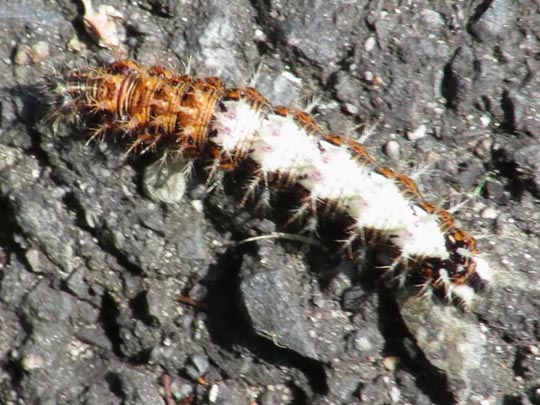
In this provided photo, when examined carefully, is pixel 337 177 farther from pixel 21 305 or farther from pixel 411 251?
pixel 21 305

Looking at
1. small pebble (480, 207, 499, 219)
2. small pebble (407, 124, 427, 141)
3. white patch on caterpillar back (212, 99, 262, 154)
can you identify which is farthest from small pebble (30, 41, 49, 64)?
small pebble (480, 207, 499, 219)

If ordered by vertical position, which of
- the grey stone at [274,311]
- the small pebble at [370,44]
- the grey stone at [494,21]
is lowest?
the grey stone at [274,311]

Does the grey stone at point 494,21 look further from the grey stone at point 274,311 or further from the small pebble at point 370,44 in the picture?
the grey stone at point 274,311

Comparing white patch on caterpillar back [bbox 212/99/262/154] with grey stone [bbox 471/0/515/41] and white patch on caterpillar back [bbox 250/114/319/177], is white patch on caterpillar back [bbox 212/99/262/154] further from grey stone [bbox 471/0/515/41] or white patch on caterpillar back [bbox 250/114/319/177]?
grey stone [bbox 471/0/515/41]

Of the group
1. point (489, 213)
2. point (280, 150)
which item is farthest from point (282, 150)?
point (489, 213)

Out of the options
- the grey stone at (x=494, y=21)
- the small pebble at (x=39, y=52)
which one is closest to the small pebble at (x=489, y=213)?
the grey stone at (x=494, y=21)

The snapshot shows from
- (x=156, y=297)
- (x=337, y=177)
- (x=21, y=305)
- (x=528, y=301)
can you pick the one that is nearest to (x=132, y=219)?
(x=156, y=297)
